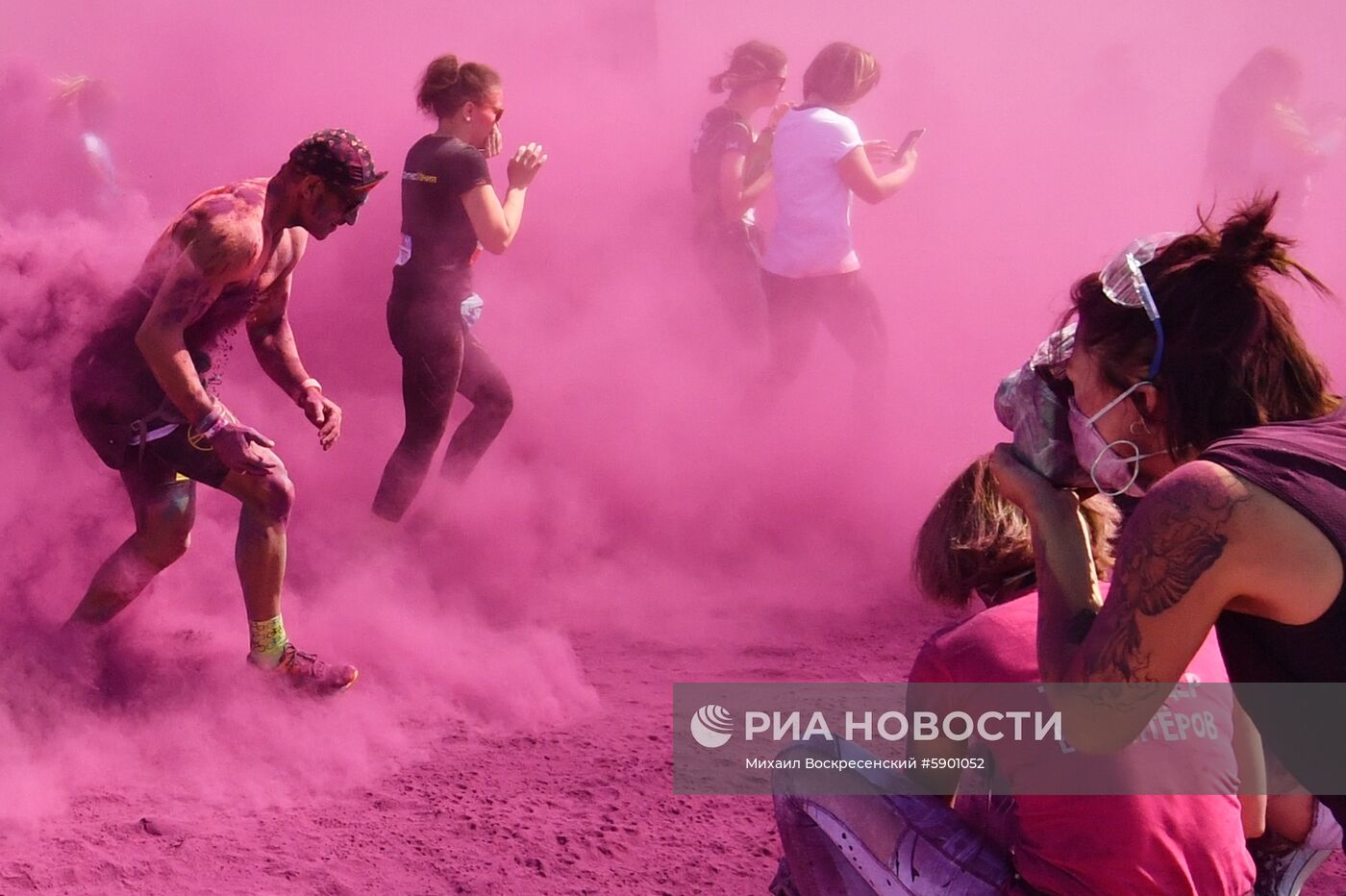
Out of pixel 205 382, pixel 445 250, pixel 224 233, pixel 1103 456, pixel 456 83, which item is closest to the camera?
pixel 1103 456

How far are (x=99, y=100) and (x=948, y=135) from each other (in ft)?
18.6

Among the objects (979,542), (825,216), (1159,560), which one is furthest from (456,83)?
(1159,560)

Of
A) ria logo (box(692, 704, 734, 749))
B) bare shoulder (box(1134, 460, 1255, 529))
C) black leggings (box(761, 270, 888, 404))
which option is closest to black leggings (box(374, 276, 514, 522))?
ria logo (box(692, 704, 734, 749))

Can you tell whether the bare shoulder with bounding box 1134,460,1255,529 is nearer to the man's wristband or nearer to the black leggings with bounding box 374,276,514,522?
the man's wristband

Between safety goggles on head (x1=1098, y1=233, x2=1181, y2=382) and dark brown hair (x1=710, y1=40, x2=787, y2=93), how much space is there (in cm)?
434

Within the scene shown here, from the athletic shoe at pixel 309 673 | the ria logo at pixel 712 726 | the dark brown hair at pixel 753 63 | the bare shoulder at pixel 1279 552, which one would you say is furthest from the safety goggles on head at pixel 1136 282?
the dark brown hair at pixel 753 63

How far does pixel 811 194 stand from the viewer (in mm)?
5883

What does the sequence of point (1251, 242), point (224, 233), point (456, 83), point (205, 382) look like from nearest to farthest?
1. point (1251, 242)
2. point (224, 233)
3. point (205, 382)
4. point (456, 83)

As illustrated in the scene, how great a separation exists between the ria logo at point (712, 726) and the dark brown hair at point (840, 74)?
302 centimetres

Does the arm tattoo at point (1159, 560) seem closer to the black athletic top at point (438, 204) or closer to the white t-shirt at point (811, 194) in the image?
the black athletic top at point (438, 204)

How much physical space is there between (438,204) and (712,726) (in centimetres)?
224

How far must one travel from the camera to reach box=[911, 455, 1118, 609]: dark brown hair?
2.35 meters

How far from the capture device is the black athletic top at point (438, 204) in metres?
4.65

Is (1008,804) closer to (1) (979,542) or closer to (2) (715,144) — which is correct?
(1) (979,542)
